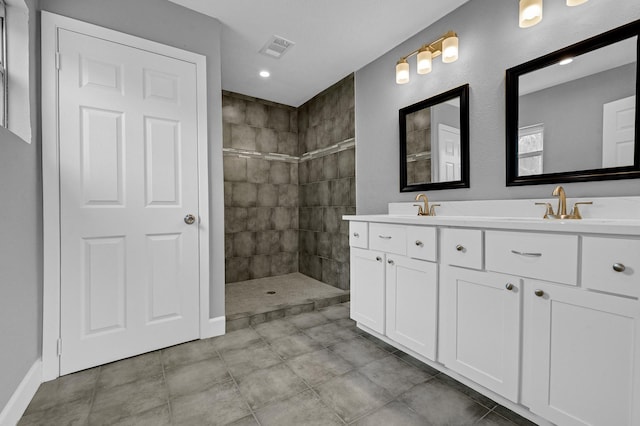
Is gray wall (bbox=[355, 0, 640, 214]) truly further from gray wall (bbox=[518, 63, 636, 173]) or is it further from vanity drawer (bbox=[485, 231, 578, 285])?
vanity drawer (bbox=[485, 231, 578, 285])

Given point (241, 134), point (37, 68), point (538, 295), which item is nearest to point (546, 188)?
point (538, 295)

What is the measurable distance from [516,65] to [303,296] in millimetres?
2514

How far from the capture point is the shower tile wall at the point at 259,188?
3.56m

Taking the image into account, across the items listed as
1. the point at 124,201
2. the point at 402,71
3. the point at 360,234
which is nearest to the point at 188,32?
the point at 124,201

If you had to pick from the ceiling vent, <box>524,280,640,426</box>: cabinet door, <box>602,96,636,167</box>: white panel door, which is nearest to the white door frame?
the ceiling vent

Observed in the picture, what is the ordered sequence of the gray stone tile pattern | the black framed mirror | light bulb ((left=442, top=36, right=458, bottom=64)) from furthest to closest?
the black framed mirror → light bulb ((left=442, top=36, right=458, bottom=64)) → the gray stone tile pattern

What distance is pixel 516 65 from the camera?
171 centimetres

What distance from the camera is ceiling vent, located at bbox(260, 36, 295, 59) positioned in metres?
2.45

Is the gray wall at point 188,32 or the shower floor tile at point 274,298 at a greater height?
the gray wall at point 188,32

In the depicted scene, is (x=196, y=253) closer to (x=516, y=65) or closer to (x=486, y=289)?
(x=486, y=289)

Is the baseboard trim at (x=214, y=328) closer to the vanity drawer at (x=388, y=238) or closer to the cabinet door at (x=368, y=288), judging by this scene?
the cabinet door at (x=368, y=288)

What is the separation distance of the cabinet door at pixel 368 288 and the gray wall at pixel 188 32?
1043mm

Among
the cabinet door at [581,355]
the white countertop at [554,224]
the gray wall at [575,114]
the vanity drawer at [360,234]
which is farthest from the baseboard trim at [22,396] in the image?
the gray wall at [575,114]

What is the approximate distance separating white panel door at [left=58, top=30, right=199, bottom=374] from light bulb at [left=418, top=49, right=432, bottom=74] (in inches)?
66.0
